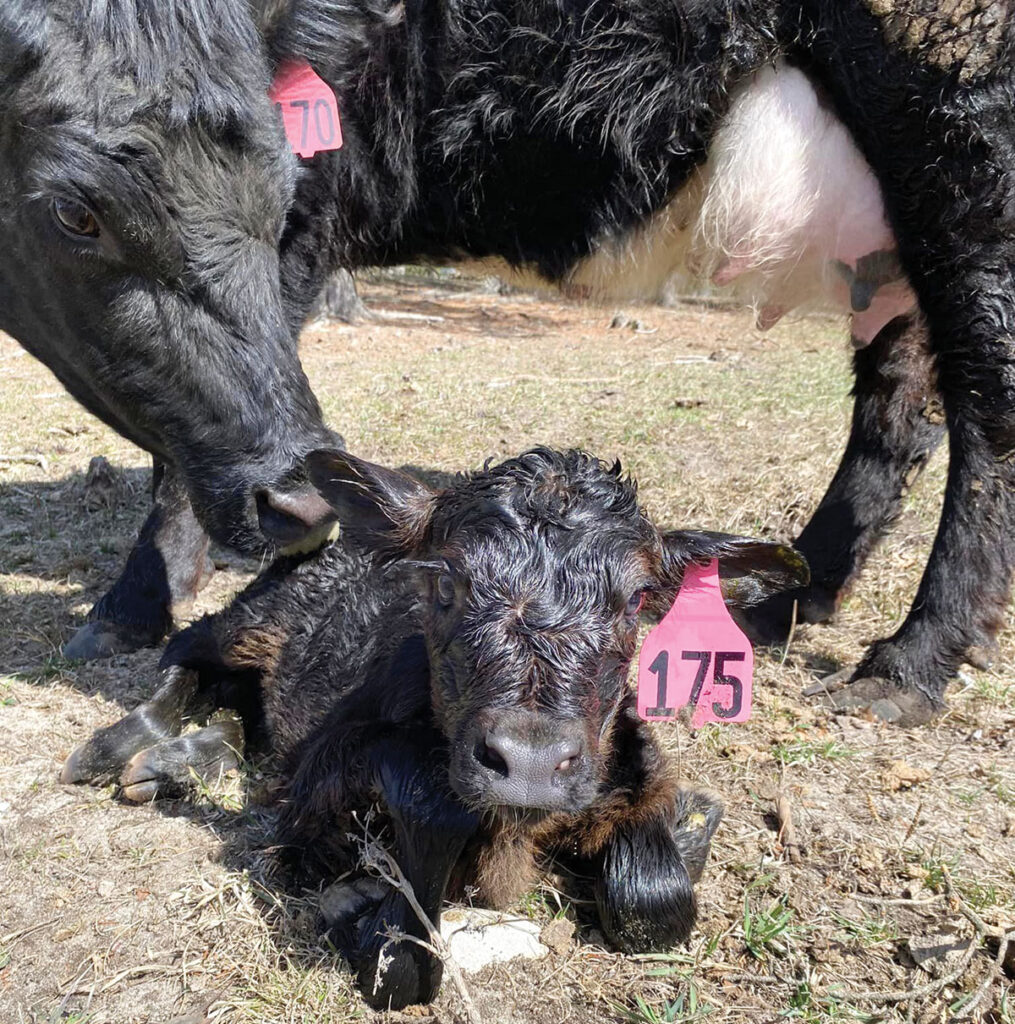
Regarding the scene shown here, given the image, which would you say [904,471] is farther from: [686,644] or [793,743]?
[686,644]

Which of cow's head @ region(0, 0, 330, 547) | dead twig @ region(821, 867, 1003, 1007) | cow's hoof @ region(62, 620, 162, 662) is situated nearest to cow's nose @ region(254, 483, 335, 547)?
cow's head @ region(0, 0, 330, 547)

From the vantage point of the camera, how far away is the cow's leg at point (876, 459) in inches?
162

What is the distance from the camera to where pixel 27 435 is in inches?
244

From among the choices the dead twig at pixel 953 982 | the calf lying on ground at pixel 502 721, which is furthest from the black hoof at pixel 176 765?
the dead twig at pixel 953 982

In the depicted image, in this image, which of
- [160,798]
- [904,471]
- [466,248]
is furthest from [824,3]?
[160,798]

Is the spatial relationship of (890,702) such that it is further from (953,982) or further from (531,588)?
(531,588)

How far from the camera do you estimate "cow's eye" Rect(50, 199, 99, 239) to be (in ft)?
9.12

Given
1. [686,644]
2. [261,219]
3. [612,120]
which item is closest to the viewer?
[686,644]

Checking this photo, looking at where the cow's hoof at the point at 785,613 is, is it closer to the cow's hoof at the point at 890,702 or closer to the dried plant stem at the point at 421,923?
the cow's hoof at the point at 890,702

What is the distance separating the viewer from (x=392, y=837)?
97.6 inches

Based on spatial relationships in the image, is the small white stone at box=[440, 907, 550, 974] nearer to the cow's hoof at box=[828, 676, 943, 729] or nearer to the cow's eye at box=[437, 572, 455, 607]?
the cow's eye at box=[437, 572, 455, 607]

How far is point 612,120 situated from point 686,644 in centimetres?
203

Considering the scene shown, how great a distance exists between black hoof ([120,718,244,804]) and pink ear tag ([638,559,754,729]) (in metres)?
1.38

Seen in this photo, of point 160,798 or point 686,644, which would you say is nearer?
point 686,644
